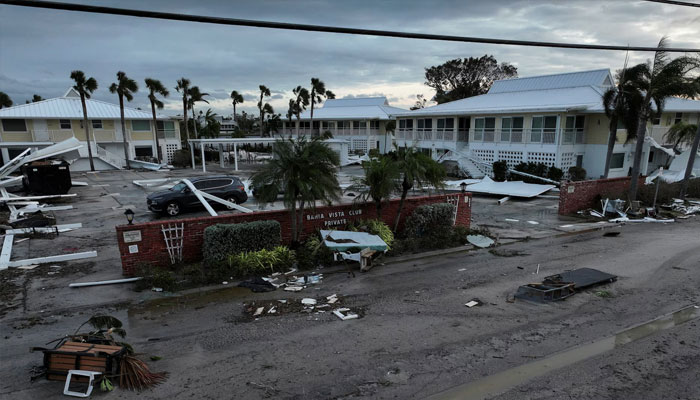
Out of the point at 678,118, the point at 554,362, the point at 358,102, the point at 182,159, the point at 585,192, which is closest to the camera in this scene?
the point at 554,362

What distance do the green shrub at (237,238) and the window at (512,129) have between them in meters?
23.0

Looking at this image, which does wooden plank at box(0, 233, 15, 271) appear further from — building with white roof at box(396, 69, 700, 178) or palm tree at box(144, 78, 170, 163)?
palm tree at box(144, 78, 170, 163)

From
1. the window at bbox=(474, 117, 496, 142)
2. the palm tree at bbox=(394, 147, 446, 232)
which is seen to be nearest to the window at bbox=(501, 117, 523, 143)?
the window at bbox=(474, 117, 496, 142)

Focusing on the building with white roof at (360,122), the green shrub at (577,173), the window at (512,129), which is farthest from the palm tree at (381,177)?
the building with white roof at (360,122)

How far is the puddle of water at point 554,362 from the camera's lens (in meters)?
5.51

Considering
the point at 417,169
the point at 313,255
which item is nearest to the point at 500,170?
the point at 417,169

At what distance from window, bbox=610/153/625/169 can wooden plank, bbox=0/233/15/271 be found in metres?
32.9

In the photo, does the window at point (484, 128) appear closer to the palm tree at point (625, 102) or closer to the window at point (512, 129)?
the window at point (512, 129)

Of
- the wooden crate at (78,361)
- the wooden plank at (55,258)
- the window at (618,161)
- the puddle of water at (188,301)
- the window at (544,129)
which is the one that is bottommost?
the puddle of water at (188,301)

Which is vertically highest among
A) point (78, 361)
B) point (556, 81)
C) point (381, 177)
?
point (556, 81)

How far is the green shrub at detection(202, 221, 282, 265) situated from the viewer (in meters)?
10.3

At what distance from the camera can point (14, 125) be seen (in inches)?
1363

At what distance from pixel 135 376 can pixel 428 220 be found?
9691mm

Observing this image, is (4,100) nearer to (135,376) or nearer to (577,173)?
(135,376)
